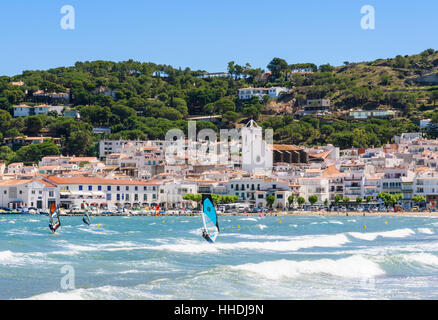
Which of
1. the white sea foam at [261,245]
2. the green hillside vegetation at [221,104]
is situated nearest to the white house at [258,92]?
the green hillside vegetation at [221,104]

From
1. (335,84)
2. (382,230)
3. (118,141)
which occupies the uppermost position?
(335,84)

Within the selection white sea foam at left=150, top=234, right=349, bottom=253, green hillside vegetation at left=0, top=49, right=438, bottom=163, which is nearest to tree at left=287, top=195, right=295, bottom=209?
white sea foam at left=150, top=234, right=349, bottom=253

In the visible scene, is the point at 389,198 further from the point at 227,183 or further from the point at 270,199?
the point at 227,183

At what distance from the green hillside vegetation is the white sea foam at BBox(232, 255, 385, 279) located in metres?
101

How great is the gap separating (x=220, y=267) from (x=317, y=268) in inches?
144

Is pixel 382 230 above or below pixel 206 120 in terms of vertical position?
below

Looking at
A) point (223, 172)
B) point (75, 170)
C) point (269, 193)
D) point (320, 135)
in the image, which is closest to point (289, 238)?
point (269, 193)

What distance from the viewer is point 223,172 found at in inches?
3912

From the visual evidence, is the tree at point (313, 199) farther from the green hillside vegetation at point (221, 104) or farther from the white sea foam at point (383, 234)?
the green hillside vegetation at point (221, 104)

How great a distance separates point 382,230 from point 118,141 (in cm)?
8355

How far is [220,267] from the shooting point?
1118 inches

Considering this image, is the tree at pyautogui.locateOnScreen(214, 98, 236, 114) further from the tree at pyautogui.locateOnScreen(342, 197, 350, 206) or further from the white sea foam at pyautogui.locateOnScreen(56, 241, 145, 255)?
the white sea foam at pyautogui.locateOnScreen(56, 241, 145, 255)

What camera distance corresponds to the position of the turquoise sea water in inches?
898
